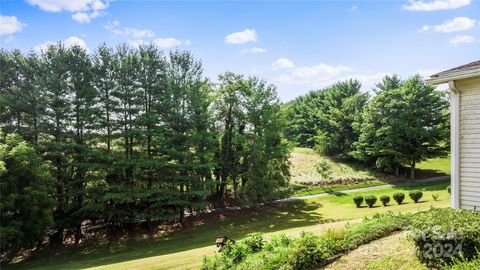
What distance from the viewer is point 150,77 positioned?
82.8 ft

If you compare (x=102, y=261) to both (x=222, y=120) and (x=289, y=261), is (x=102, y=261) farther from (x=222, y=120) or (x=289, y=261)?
(x=222, y=120)

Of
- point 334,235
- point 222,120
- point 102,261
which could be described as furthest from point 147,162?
point 334,235

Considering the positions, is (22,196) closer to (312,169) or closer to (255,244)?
(255,244)

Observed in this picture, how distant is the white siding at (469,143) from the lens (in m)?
8.19

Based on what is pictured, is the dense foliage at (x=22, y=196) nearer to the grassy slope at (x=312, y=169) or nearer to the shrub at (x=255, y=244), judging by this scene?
the shrub at (x=255, y=244)

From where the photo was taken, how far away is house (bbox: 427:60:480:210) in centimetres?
820

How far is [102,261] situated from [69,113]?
1096cm

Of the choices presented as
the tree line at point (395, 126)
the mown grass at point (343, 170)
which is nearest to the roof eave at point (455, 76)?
the tree line at point (395, 126)

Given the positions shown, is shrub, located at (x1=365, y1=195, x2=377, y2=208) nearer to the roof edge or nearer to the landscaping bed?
the landscaping bed

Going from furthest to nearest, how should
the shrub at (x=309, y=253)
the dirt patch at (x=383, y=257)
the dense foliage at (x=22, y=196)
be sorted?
the dense foliage at (x=22, y=196) → the shrub at (x=309, y=253) → the dirt patch at (x=383, y=257)

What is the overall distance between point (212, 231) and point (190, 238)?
187cm

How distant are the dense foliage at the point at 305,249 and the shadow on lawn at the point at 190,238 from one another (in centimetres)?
825

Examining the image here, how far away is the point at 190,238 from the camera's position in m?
21.5

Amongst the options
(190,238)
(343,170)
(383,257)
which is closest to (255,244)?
(383,257)
